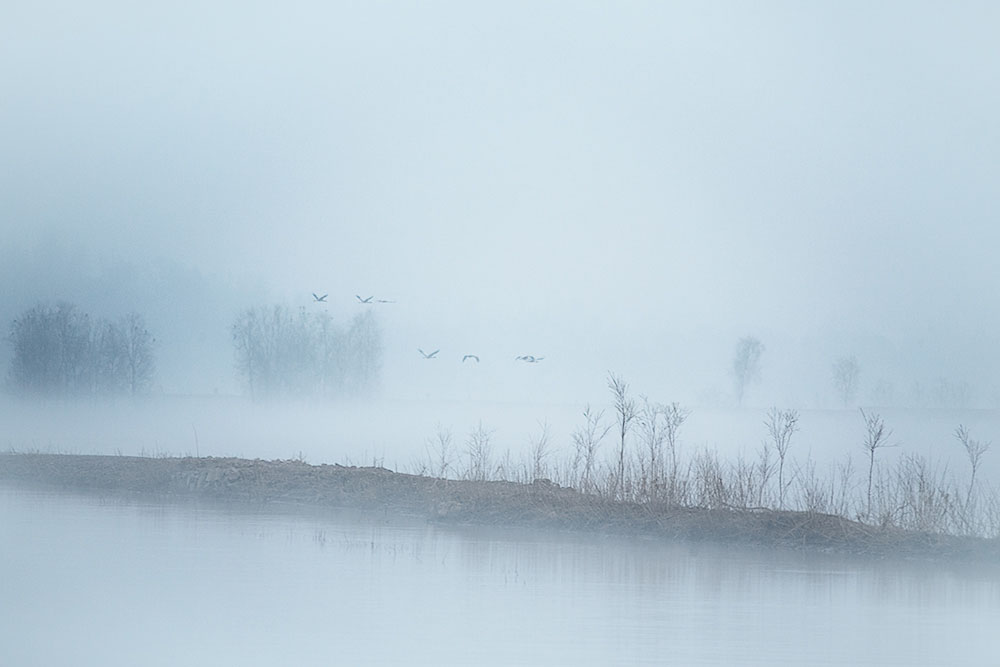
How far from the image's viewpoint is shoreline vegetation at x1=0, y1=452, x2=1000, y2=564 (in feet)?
46.9

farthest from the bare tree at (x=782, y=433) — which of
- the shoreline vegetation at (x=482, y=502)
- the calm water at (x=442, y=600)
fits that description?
the calm water at (x=442, y=600)

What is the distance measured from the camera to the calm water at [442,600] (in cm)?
819

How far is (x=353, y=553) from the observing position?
41.8 feet

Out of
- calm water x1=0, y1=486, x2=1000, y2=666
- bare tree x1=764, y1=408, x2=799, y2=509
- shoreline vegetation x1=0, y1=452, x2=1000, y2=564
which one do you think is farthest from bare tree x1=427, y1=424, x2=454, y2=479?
bare tree x1=764, y1=408, x2=799, y2=509

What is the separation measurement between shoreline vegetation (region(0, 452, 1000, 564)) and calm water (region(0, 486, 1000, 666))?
2.06ft

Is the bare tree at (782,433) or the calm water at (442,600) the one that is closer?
the calm water at (442,600)

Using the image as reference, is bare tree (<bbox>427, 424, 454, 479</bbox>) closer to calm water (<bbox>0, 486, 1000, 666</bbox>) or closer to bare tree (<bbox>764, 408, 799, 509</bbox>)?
calm water (<bbox>0, 486, 1000, 666</bbox>)

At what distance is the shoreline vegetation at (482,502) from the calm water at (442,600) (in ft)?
2.06

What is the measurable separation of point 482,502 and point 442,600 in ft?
20.2

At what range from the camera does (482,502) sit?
16.2 metres

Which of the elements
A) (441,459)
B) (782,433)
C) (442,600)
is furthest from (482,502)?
(441,459)

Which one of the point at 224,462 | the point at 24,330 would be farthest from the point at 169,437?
the point at 24,330

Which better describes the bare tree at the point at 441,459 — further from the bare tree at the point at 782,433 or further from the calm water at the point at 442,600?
the bare tree at the point at 782,433

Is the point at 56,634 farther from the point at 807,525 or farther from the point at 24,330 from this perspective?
the point at 24,330
